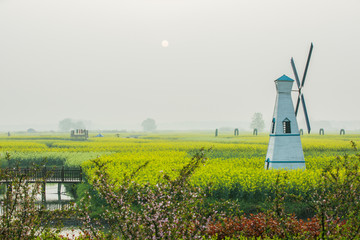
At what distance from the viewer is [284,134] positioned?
20.5 metres

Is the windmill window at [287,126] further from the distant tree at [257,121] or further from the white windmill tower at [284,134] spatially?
the distant tree at [257,121]

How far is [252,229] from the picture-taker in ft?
36.4

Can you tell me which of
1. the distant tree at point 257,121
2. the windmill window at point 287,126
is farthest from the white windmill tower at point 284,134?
the distant tree at point 257,121

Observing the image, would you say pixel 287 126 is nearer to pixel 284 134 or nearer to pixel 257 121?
pixel 284 134

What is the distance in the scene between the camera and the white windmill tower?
2039 centimetres

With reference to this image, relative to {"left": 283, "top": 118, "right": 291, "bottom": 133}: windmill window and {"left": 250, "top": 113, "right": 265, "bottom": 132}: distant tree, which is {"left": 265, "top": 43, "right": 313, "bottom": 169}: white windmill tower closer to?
{"left": 283, "top": 118, "right": 291, "bottom": 133}: windmill window

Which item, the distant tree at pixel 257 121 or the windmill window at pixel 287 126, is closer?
the windmill window at pixel 287 126

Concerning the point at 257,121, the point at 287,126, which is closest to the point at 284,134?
the point at 287,126

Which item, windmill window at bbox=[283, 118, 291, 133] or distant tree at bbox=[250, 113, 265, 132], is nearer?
windmill window at bbox=[283, 118, 291, 133]

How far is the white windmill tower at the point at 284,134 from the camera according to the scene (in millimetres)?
20391

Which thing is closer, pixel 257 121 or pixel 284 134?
pixel 284 134

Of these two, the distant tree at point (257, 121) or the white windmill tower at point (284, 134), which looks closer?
the white windmill tower at point (284, 134)

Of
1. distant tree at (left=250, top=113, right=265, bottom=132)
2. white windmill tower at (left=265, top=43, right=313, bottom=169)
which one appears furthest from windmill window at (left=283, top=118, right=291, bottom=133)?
distant tree at (left=250, top=113, right=265, bottom=132)

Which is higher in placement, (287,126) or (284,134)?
(287,126)
